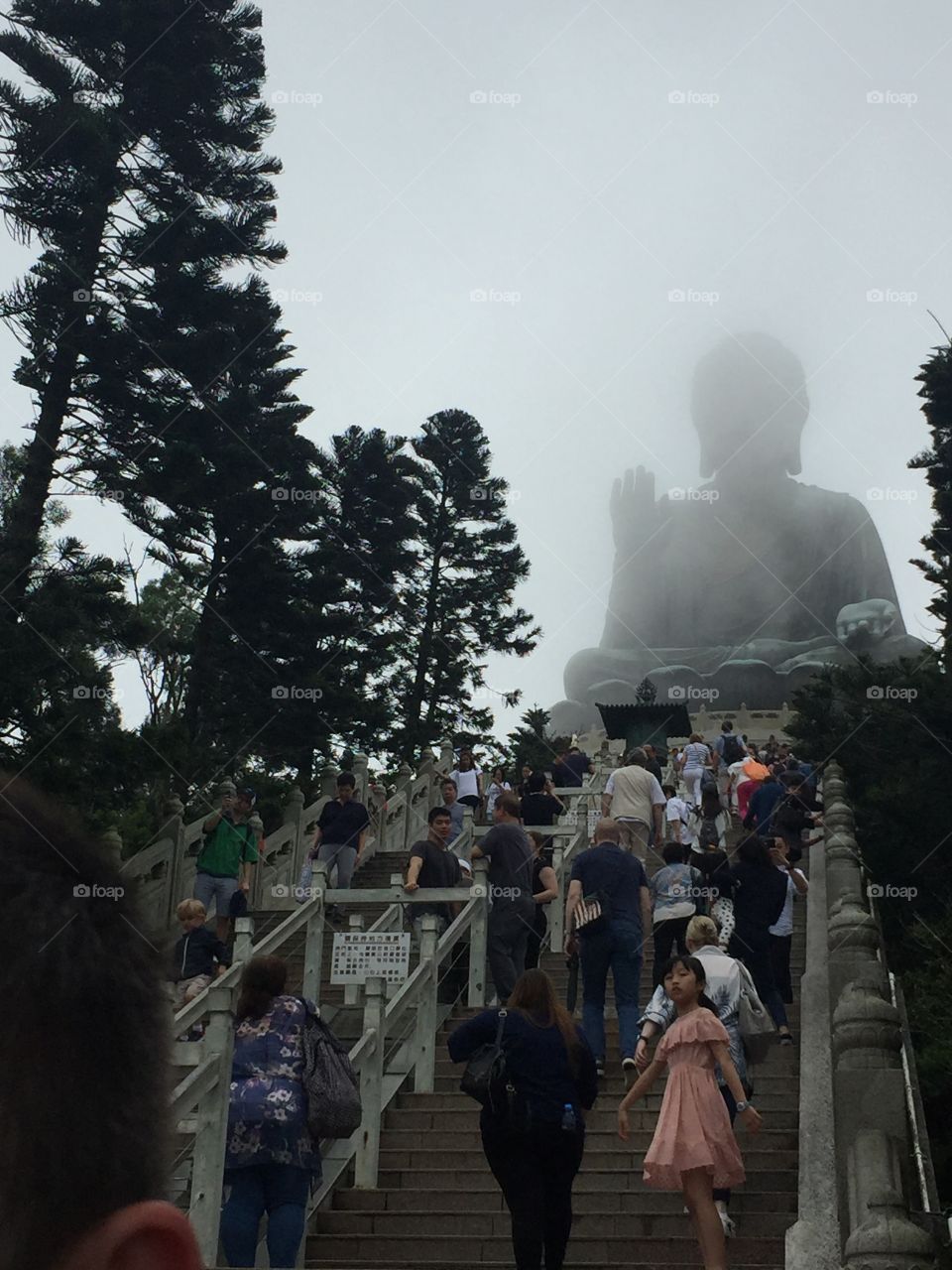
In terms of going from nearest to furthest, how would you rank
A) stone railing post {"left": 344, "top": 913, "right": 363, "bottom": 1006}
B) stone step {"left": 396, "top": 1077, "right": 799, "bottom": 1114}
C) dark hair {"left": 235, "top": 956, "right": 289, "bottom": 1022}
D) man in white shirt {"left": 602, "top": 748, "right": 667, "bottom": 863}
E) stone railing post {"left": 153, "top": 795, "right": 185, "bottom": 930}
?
dark hair {"left": 235, "top": 956, "right": 289, "bottom": 1022}, stone step {"left": 396, "top": 1077, "right": 799, "bottom": 1114}, stone railing post {"left": 344, "top": 913, "right": 363, "bottom": 1006}, man in white shirt {"left": 602, "top": 748, "right": 667, "bottom": 863}, stone railing post {"left": 153, "top": 795, "right": 185, "bottom": 930}

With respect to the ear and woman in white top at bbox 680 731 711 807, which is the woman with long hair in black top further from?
woman in white top at bbox 680 731 711 807

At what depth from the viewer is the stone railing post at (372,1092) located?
8633 mm

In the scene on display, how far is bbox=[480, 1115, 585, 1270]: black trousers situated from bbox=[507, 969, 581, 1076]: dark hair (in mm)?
374

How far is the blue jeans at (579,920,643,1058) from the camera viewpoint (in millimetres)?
9617

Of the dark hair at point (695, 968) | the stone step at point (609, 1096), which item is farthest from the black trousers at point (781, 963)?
the dark hair at point (695, 968)

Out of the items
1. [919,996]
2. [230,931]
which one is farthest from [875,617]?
[230,931]

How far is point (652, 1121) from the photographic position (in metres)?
9.16

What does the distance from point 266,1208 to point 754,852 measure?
196 inches

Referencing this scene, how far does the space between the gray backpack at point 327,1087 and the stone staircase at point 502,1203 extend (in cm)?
82
